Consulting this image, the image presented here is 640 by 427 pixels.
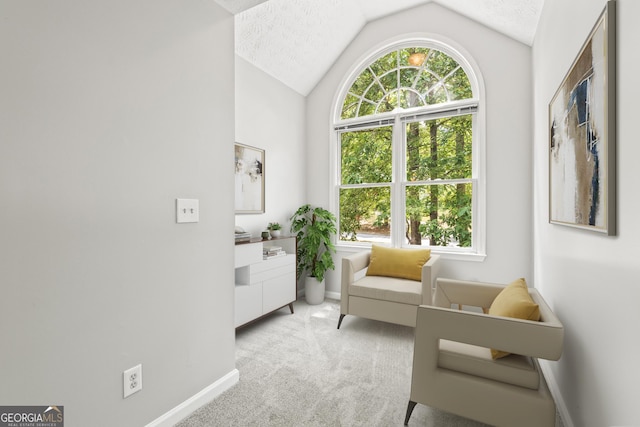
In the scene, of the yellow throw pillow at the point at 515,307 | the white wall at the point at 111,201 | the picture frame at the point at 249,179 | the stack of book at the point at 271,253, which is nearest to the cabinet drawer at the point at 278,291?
the stack of book at the point at 271,253

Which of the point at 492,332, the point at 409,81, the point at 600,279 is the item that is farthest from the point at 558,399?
the point at 409,81

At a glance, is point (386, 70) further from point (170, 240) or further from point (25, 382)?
point (25, 382)

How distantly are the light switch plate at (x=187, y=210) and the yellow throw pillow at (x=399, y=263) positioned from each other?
2103 mm

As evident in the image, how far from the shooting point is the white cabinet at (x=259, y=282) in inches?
110

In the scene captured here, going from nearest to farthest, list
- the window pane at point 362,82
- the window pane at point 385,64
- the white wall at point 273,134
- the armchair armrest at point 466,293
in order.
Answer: the armchair armrest at point 466,293
the white wall at point 273,134
the window pane at point 385,64
the window pane at point 362,82

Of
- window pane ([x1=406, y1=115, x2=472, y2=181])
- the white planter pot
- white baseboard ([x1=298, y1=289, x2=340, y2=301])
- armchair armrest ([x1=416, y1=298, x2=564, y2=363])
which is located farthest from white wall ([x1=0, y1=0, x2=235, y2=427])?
window pane ([x1=406, y1=115, x2=472, y2=181])

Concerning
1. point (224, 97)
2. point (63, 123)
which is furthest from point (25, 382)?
point (224, 97)

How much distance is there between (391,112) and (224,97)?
7.79ft

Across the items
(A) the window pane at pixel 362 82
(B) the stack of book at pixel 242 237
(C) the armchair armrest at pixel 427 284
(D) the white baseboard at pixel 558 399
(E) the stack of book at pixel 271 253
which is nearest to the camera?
(D) the white baseboard at pixel 558 399

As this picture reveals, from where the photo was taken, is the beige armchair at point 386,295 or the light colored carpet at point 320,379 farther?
the beige armchair at point 386,295

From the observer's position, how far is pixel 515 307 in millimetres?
1529

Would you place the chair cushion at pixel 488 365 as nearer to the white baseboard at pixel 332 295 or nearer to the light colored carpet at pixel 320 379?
the light colored carpet at pixel 320 379

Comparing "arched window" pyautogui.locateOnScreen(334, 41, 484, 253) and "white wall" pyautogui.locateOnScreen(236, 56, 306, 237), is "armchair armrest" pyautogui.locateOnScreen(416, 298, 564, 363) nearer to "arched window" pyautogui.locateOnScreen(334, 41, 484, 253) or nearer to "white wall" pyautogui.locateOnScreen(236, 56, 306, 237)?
"arched window" pyautogui.locateOnScreen(334, 41, 484, 253)

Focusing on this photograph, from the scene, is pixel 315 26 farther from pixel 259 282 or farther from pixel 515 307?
pixel 515 307
